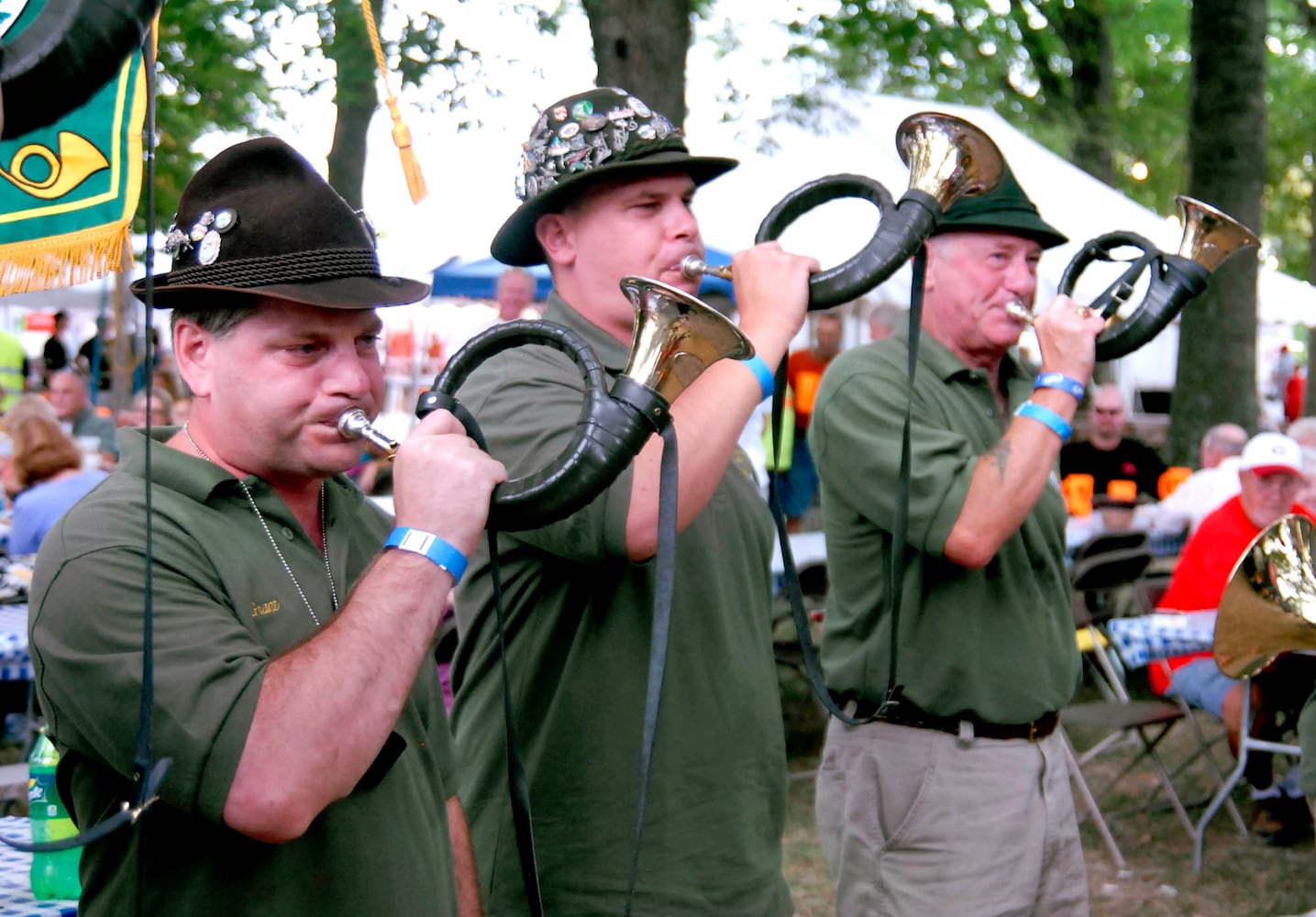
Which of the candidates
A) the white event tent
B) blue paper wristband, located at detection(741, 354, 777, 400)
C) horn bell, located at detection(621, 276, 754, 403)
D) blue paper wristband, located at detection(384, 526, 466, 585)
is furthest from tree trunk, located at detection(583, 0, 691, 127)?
blue paper wristband, located at detection(384, 526, 466, 585)

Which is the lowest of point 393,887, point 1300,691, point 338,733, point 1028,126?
point 1300,691

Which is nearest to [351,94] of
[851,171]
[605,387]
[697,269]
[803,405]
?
[851,171]

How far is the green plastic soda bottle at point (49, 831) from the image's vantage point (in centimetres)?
253

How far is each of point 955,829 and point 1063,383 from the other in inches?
35.3

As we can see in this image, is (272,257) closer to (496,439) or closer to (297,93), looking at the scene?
(496,439)

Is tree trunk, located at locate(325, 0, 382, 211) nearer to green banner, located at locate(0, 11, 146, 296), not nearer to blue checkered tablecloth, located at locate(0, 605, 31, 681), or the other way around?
blue checkered tablecloth, located at locate(0, 605, 31, 681)

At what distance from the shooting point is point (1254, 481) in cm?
610

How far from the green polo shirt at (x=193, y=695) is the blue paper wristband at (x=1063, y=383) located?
1509 millimetres

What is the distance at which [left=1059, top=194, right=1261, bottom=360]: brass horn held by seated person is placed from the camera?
2.77m

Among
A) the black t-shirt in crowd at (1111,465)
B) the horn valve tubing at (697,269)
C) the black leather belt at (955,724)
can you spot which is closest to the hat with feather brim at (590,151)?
the horn valve tubing at (697,269)

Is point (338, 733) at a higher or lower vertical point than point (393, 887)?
higher

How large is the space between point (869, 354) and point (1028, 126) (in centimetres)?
→ 1569

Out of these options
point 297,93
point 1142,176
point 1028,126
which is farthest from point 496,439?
point 1142,176

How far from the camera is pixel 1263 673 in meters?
5.77
